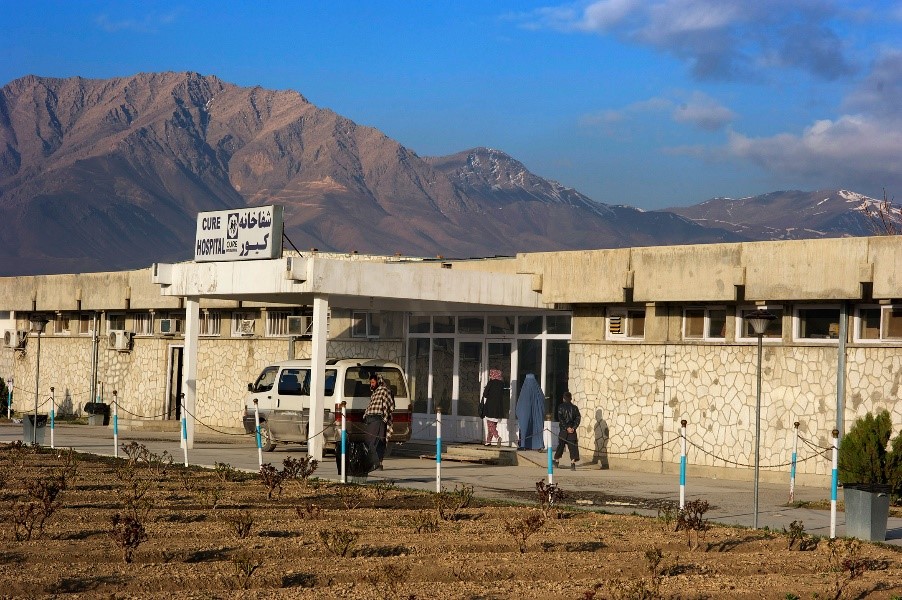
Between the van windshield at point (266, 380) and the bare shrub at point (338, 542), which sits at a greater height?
the van windshield at point (266, 380)

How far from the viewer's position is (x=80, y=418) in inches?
1553

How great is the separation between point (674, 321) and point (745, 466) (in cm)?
301

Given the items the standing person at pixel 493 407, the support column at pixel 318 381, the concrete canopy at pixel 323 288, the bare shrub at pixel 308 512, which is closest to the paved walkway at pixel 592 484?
the support column at pixel 318 381

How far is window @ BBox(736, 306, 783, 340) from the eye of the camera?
22.0 metres

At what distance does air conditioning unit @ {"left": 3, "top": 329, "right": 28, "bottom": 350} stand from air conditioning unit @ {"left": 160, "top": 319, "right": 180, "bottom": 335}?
8.50 m

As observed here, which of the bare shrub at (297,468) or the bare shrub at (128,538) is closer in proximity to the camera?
the bare shrub at (128,538)

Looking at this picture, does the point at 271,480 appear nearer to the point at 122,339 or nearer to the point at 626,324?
the point at 626,324

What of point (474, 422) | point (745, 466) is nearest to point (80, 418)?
point (474, 422)

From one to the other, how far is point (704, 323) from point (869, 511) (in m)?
8.95

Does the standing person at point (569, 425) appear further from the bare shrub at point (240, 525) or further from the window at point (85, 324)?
the window at point (85, 324)

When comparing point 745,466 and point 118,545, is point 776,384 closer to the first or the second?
point 745,466

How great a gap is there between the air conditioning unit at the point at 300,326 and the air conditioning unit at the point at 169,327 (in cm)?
616

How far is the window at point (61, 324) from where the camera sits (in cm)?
4169

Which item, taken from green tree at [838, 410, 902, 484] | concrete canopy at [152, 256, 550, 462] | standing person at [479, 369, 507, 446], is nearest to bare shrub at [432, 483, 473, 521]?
green tree at [838, 410, 902, 484]
